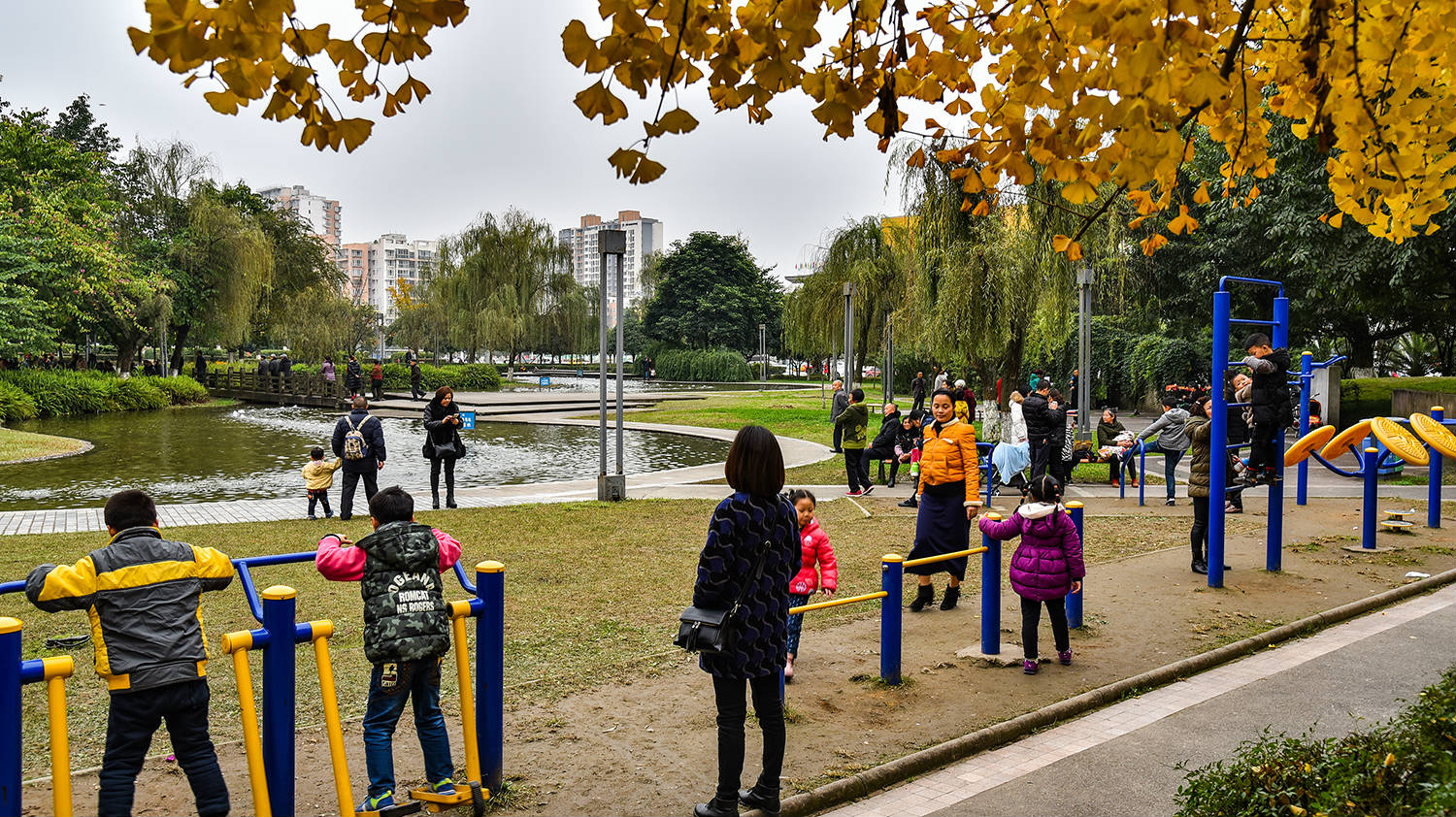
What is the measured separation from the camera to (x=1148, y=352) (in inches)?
1277

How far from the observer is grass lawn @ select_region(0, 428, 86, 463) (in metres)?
21.3

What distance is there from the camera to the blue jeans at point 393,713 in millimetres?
4453

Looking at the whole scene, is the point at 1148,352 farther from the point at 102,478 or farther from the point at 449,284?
the point at 449,284

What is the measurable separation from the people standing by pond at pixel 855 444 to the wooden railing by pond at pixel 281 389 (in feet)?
94.0

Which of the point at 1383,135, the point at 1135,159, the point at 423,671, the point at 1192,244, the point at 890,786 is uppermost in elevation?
the point at 1192,244

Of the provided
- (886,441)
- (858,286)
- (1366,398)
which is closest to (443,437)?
(886,441)

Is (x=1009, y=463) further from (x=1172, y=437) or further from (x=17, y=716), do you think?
(x=17, y=716)

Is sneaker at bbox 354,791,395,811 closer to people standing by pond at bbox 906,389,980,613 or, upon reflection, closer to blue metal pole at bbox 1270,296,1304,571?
people standing by pond at bbox 906,389,980,613

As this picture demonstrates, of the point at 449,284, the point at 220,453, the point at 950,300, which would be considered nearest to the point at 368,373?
the point at 449,284

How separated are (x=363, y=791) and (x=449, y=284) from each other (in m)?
48.2

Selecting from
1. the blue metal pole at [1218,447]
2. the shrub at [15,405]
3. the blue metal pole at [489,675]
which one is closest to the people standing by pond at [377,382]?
the shrub at [15,405]

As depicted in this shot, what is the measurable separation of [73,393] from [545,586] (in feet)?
102

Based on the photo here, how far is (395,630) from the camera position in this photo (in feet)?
14.6

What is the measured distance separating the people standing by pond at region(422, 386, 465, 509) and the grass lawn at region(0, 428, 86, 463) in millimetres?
11784
